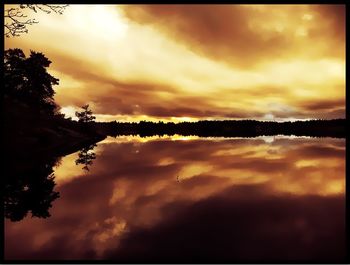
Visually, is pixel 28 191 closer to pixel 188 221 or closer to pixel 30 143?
pixel 188 221

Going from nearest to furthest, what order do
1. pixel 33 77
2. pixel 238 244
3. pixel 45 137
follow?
1. pixel 238 244
2. pixel 45 137
3. pixel 33 77

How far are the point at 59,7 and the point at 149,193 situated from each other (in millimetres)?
9500

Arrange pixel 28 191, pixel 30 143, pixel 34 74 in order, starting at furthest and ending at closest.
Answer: pixel 34 74 → pixel 30 143 → pixel 28 191

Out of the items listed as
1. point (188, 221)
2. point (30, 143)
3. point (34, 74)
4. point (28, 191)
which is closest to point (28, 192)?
point (28, 191)

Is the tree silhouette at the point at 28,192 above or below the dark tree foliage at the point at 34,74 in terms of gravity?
below

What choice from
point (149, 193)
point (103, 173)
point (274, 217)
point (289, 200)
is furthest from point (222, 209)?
point (103, 173)

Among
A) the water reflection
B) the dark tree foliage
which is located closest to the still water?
the water reflection

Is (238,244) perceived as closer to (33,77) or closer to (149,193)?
(149,193)

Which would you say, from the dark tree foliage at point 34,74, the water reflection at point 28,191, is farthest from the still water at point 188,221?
the dark tree foliage at point 34,74

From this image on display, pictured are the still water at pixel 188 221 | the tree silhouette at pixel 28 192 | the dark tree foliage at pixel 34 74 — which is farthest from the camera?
the dark tree foliage at pixel 34 74

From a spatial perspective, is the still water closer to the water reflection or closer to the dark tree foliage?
the water reflection

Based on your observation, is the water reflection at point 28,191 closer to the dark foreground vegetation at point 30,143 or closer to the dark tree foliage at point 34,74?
the dark foreground vegetation at point 30,143

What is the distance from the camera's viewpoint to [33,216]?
1434 cm

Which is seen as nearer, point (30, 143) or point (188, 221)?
point (188, 221)
